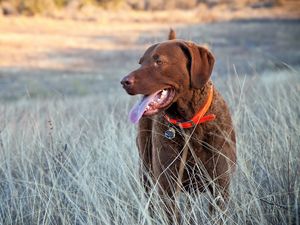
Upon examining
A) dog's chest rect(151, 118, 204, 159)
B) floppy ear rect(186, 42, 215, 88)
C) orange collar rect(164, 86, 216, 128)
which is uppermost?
floppy ear rect(186, 42, 215, 88)

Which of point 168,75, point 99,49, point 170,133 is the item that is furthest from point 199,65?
point 99,49

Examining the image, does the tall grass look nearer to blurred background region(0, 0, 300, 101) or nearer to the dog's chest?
the dog's chest

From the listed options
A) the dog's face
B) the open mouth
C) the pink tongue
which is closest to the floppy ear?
the dog's face

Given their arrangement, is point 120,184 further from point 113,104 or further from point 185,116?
point 113,104

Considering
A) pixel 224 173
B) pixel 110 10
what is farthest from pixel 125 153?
pixel 110 10

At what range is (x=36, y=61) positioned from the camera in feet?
56.7

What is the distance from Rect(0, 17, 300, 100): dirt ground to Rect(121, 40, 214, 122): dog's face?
295 inches

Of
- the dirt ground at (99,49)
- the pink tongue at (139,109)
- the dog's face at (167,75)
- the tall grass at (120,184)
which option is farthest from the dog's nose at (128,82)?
the dirt ground at (99,49)

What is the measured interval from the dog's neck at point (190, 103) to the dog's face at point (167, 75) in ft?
0.15

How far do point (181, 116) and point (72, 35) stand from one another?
18.6 m

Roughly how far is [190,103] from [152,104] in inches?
12.7

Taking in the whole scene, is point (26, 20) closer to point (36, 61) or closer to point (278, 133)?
point (36, 61)

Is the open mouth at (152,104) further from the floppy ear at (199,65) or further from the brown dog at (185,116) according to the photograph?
the floppy ear at (199,65)

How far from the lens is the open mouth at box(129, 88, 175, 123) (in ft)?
12.4
